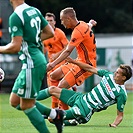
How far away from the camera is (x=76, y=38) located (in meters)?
11.5

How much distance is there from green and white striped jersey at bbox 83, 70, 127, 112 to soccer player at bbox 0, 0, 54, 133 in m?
2.19

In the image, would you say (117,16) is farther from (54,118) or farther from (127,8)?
(54,118)

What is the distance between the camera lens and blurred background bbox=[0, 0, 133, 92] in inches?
948

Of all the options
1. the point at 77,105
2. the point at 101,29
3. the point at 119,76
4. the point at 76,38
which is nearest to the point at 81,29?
the point at 76,38

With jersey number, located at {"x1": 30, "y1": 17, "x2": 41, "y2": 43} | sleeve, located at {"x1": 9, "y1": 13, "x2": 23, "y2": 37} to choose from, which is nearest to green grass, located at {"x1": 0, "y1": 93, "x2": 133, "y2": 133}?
jersey number, located at {"x1": 30, "y1": 17, "x2": 41, "y2": 43}

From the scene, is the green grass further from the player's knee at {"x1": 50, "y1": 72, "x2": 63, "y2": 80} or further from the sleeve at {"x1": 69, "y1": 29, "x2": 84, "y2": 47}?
the sleeve at {"x1": 69, "y1": 29, "x2": 84, "y2": 47}

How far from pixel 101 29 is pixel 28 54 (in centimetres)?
3106

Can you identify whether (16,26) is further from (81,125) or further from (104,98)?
(81,125)

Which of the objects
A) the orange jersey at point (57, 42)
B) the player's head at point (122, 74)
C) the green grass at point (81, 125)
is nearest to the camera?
the green grass at point (81, 125)

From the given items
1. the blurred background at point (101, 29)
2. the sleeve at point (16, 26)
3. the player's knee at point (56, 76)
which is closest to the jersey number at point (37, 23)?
the sleeve at point (16, 26)

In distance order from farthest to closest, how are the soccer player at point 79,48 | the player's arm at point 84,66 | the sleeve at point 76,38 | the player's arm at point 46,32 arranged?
the soccer player at point 79,48 < the sleeve at point 76,38 < the player's arm at point 84,66 < the player's arm at point 46,32

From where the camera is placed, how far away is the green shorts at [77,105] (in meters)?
10.6

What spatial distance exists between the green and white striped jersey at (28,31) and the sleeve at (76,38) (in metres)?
2.77

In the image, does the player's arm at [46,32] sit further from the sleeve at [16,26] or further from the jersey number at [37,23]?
the sleeve at [16,26]
